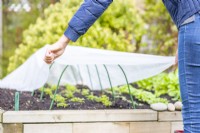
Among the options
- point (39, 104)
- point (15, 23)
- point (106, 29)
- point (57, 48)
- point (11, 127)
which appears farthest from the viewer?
point (15, 23)

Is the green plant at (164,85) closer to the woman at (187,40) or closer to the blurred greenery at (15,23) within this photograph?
the woman at (187,40)

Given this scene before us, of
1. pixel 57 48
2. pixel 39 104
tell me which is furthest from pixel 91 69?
pixel 57 48

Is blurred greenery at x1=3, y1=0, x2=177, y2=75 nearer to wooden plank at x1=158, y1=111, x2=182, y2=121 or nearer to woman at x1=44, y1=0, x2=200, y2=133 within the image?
Result: wooden plank at x1=158, y1=111, x2=182, y2=121

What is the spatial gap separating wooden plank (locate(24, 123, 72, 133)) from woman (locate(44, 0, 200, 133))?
1030mm

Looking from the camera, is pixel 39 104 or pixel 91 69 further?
pixel 91 69

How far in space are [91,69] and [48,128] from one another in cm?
155

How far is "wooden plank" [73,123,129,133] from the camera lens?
2752 mm

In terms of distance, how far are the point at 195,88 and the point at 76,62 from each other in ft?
4.20

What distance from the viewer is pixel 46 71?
3.75 metres

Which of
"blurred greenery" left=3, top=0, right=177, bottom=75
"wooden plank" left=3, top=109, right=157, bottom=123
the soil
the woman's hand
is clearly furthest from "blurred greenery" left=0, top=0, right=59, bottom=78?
the woman's hand

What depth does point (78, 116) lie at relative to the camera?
2734mm

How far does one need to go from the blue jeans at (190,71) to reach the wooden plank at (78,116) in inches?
41.6

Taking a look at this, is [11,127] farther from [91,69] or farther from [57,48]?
[91,69]

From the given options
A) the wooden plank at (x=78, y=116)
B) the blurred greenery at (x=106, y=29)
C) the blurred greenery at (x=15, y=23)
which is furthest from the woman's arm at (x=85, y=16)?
the blurred greenery at (x=15, y=23)
